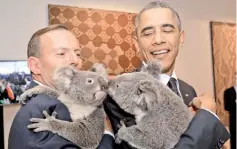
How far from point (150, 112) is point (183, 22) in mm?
4200

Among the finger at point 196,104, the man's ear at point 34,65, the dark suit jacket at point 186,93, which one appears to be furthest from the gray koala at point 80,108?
the dark suit jacket at point 186,93

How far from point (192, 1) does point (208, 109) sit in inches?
169

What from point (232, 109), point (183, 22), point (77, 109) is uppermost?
point (183, 22)

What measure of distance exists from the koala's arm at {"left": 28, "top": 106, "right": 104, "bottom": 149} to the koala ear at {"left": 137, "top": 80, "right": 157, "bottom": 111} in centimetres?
20

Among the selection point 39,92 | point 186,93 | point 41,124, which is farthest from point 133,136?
point 186,93

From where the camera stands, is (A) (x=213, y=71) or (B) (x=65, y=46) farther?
(A) (x=213, y=71)

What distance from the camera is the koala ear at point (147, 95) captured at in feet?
3.92

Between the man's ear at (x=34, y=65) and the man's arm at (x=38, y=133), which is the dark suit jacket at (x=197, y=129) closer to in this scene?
the man's arm at (x=38, y=133)

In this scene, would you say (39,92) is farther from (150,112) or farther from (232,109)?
(232,109)

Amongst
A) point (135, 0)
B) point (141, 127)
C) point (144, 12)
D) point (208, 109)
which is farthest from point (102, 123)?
A: point (135, 0)

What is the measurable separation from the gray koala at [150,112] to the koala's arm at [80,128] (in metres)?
0.09

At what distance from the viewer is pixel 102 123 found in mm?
1310

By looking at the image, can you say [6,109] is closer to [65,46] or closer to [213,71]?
[65,46]

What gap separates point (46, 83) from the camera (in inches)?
60.7
